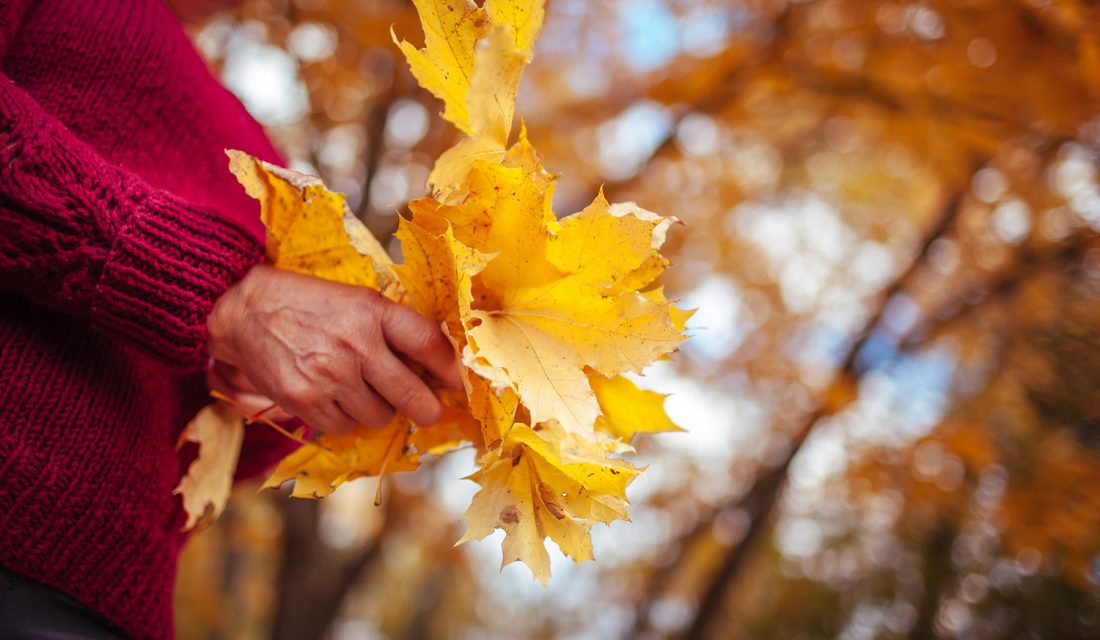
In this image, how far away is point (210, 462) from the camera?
952 millimetres

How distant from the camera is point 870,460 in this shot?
4.16m

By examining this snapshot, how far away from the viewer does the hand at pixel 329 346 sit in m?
0.76

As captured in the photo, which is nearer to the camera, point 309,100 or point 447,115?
point 447,115

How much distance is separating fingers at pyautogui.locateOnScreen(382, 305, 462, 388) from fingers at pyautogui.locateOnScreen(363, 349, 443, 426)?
0.02m

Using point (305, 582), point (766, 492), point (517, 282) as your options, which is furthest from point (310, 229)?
point (766, 492)

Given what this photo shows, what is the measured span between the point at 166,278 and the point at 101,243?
72 mm

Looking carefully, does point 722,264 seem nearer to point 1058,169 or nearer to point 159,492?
point 1058,169

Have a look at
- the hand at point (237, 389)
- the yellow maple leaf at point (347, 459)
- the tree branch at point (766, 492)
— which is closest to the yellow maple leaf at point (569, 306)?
the yellow maple leaf at point (347, 459)

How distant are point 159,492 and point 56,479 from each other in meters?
0.16

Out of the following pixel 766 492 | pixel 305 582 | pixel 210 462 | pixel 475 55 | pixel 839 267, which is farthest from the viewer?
pixel 839 267

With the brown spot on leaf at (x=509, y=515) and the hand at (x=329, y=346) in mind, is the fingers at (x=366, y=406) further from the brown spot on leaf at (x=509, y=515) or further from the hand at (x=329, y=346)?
the brown spot on leaf at (x=509, y=515)

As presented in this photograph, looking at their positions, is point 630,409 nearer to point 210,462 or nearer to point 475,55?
point 475,55

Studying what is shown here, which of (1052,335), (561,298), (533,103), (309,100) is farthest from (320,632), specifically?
(1052,335)

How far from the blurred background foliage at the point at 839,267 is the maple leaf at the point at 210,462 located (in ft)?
2.01
